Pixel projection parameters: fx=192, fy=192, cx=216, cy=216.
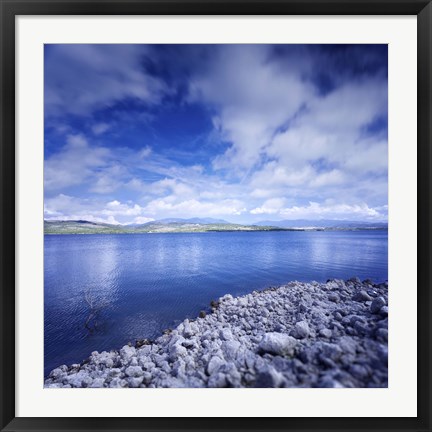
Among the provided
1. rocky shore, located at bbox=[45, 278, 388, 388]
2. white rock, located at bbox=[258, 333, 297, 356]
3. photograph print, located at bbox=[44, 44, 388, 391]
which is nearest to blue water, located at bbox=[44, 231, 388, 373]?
photograph print, located at bbox=[44, 44, 388, 391]

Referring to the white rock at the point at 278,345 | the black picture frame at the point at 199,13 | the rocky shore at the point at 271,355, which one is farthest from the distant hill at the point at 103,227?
the white rock at the point at 278,345

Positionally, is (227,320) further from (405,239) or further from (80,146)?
(80,146)

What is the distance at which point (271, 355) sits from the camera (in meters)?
1.55

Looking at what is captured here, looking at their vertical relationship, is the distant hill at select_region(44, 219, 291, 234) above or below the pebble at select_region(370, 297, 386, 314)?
above

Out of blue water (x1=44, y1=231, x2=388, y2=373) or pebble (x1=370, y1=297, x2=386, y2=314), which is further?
blue water (x1=44, y1=231, x2=388, y2=373)

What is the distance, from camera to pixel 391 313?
1.50m

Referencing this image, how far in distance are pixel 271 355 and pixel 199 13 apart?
273cm

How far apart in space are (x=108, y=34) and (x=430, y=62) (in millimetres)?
2511

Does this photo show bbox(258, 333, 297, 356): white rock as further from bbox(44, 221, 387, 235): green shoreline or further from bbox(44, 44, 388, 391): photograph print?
bbox(44, 221, 387, 235): green shoreline

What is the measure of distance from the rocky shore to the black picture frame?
0.83 ft

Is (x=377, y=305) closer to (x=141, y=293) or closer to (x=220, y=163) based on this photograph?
(x=220, y=163)

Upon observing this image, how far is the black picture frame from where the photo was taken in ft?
4.36

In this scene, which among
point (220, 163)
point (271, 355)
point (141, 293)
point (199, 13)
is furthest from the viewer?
point (141, 293)

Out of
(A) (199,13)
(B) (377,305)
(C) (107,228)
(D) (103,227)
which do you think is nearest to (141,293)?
(D) (103,227)
